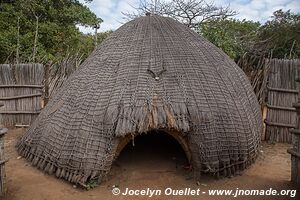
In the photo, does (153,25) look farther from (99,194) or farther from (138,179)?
(99,194)

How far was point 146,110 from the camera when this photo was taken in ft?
21.5

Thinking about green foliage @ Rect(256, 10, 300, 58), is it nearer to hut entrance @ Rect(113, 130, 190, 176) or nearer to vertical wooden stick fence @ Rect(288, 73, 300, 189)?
hut entrance @ Rect(113, 130, 190, 176)

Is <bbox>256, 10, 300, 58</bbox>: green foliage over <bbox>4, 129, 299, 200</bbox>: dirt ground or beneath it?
over

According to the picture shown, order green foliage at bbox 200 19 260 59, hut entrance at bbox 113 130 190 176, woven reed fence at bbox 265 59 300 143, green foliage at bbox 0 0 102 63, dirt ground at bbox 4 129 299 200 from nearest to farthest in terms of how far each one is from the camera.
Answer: dirt ground at bbox 4 129 299 200 < hut entrance at bbox 113 130 190 176 < woven reed fence at bbox 265 59 300 143 < green foliage at bbox 0 0 102 63 < green foliage at bbox 200 19 260 59

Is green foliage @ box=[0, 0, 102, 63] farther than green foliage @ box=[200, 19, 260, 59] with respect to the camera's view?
No

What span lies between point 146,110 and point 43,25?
33.0 feet

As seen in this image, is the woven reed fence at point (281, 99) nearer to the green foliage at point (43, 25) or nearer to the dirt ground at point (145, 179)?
the dirt ground at point (145, 179)

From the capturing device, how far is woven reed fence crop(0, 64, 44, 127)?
10.8 meters

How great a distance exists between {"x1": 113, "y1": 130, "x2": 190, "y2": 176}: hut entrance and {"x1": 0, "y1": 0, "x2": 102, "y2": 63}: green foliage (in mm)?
6787

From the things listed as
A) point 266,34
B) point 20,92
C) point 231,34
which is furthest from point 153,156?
point 266,34

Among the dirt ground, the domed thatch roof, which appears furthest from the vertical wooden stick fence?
the domed thatch roof

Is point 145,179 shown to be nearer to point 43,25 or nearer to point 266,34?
point 43,25

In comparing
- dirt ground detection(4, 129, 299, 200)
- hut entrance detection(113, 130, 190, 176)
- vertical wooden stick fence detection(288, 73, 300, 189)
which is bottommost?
dirt ground detection(4, 129, 299, 200)

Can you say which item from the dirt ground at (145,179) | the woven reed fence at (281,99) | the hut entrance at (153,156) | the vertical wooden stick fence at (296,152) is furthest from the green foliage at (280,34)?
the vertical wooden stick fence at (296,152)
